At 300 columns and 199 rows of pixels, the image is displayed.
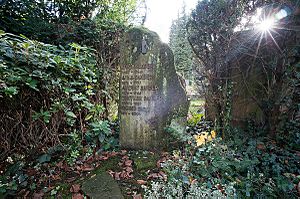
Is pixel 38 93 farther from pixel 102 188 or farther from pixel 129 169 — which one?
pixel 129 169

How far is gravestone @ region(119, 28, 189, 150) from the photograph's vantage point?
10.8ft

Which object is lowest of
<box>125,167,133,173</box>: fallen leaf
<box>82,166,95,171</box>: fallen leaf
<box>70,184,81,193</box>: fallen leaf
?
<box>70,184,81,193</box>: fallen leaf

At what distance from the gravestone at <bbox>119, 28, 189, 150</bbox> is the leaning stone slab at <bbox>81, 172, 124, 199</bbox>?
0.98 metres

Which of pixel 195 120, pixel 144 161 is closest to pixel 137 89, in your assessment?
pixel 144 161

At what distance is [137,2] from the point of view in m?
10.3

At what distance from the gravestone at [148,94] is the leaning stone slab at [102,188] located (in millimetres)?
975

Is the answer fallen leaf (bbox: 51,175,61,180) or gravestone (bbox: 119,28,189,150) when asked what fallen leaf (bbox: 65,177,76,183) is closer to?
fallen leaf (bbox: 51,175,61,180)

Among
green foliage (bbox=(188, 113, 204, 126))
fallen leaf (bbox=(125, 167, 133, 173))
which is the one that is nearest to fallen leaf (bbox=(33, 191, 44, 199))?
fallen leaf (bbox=(125, 167, 133, 173))

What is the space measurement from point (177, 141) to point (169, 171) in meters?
0.97

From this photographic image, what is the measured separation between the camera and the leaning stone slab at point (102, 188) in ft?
7.13

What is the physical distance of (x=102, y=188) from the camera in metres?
2.30

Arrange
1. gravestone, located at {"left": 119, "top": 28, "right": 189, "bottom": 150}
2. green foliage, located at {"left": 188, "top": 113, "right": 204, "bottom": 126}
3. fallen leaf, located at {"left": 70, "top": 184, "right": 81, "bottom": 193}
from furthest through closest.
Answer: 1. green foliage, located at {"left": 188, "top": 113, "right": 204, "bottom": 126}
2. gravestone, located at {"left": 119, "top": 28, "right": 189, "bottom": 150}
3. fallen leaf, located at {"left": 70, "top": 184, "right": 81, "bottom": 193}

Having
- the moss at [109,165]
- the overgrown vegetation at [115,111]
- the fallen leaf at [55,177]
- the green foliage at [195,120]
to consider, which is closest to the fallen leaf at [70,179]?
the overgrown vegetation at [115,111]

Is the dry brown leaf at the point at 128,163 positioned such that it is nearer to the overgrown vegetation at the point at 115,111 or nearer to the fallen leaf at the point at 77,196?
the overgrown vegetation at the point at 115,111
